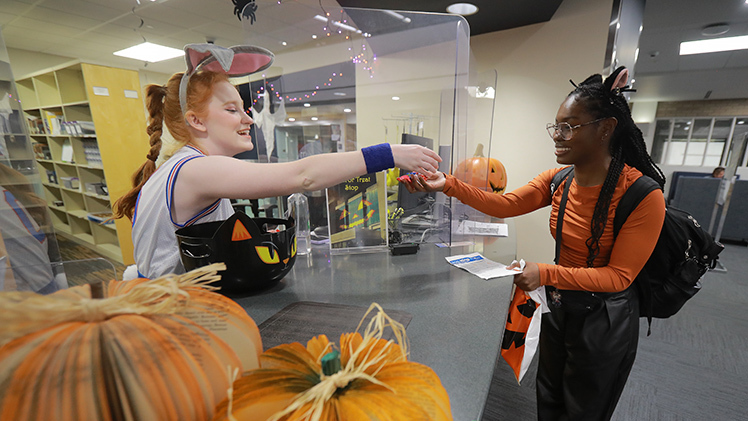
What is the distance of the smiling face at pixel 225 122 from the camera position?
819 millimetres

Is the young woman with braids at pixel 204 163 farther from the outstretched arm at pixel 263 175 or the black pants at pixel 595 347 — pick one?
the black pants at pixel 595 347

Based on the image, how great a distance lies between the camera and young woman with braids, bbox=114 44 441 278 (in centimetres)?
67

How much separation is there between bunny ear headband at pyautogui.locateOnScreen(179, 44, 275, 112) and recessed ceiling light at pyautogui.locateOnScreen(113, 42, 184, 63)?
5301mm

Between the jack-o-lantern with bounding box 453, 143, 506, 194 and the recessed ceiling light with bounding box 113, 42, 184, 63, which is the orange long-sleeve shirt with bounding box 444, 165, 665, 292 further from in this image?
the recessed ceiling light with bounding box 113, 42, 184, 63

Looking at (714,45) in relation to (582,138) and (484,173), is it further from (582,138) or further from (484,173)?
(582,138)

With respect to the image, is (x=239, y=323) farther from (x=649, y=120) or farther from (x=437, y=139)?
(x=649, y=120)

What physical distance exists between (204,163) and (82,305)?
0.54 m

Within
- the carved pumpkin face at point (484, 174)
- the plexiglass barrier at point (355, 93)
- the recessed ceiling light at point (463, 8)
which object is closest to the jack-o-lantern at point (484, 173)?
the carved pumpkin face at point (484, 174)

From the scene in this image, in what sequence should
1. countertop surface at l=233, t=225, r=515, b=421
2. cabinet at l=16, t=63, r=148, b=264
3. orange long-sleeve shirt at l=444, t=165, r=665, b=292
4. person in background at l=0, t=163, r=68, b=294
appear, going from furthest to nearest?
1. cabinet at l=16, t=63, r=148, b=264
2. orange long-sleeve shirt at l=444, t=165, r=665, b=292
3. countertop surface at l=233, t=225, r=515, b=421
4. person in background at l=0, t=163, r=68, b=294

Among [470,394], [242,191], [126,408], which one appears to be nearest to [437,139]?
[242,191]

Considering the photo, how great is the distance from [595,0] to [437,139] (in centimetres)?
199

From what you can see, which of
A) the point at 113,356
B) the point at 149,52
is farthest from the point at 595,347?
the point at 149,52

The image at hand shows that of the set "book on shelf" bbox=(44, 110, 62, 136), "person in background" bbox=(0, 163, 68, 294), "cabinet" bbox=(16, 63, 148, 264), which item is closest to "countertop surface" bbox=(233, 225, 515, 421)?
"person in background" bbox=(0, 163, 68, 294)

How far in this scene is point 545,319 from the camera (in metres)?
1.25
